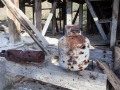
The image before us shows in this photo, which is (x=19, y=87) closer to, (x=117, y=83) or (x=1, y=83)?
(x=1, y=83)

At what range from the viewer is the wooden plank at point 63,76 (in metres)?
2.65

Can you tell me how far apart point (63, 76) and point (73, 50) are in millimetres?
397

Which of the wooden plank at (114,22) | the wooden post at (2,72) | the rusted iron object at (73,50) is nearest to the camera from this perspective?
the rusted iron object at (73,50)

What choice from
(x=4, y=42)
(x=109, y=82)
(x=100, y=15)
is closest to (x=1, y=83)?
(x=109, y=82)

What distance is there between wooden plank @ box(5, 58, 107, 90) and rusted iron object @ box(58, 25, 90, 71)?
0.13 m

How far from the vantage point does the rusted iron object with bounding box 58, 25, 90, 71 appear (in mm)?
2604

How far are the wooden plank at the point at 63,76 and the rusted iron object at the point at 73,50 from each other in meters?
0.13

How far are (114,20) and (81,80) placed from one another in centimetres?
463

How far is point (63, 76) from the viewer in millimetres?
2785

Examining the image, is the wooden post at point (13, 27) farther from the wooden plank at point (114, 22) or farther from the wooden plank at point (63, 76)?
the wooden plank at point (114, 22)

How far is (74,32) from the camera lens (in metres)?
2.64

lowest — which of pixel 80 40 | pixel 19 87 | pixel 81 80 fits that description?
pixel 19 87

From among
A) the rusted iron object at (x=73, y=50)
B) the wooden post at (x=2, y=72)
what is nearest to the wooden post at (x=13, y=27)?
the wooden post at (x=2, y=72)

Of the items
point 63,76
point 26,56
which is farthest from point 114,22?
point 63,76
